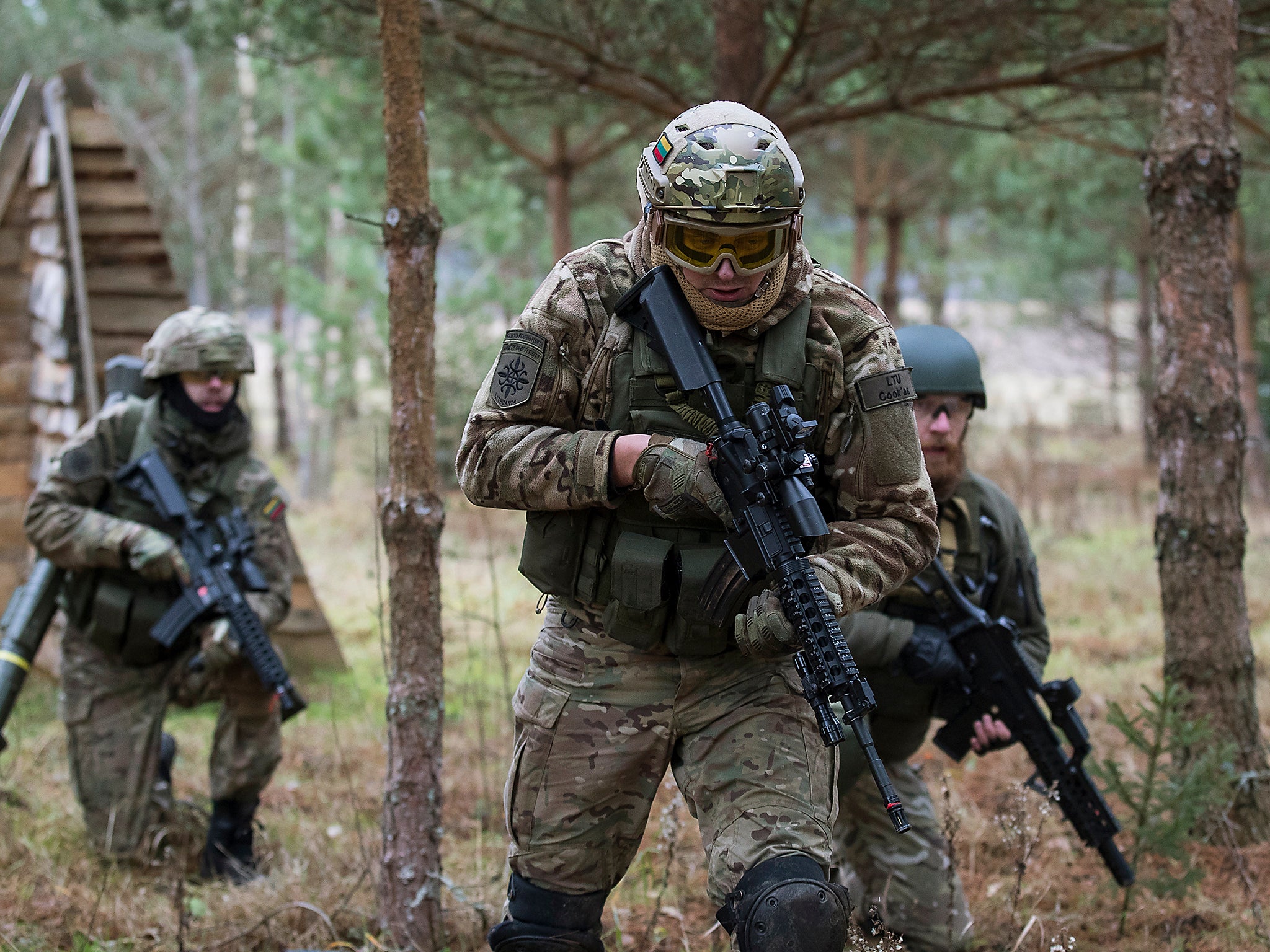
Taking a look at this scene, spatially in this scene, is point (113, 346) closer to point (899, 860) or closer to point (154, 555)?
point (154, 555)

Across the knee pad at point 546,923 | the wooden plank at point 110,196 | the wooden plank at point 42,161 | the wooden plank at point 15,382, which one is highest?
the wooden plank at point 42,161

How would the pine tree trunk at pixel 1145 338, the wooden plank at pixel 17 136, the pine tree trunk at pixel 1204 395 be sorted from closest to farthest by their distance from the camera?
the pine tree trunk at pixel 1204 395
the wooden plank at pixel 17 136
the pine tree trunk at pixel 1145 338

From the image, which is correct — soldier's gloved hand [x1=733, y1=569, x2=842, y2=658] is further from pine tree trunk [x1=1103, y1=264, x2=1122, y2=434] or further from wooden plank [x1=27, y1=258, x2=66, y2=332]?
pine tree trunk [x1=1103, y1=264, x2=1122, y2=434]

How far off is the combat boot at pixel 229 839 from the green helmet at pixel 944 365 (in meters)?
2.90

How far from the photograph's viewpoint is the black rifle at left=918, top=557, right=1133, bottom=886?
11.4ft

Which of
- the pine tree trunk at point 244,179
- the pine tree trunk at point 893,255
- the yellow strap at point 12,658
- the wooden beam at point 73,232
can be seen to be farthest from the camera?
the pine tree trunk at point 244,179

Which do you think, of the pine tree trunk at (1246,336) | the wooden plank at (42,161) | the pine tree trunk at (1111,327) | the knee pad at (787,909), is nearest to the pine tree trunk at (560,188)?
the wooden plank at (42,161)

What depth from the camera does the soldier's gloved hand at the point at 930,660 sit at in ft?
11.4

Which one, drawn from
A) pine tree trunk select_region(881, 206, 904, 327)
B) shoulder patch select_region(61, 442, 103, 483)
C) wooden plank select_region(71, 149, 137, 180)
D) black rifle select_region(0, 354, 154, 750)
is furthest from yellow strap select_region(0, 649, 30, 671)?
pine tree trunk select_region(881, 206, 904, 327)

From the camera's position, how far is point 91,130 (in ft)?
23.3

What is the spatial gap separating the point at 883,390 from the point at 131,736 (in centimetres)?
339

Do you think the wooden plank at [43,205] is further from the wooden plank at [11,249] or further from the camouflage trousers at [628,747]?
the camouflage trousers at [628,747]

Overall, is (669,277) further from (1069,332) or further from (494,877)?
(1069,332)

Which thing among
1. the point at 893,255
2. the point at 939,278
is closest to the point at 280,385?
the point at 939,278
